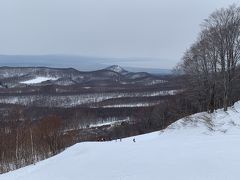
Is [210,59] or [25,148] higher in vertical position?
[210,59]

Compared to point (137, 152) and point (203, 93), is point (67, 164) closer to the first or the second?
point (137, 152)

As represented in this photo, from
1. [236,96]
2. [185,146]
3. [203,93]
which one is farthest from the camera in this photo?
[236,96]

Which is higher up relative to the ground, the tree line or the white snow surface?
the tree line

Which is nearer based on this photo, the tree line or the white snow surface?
the white snow surface

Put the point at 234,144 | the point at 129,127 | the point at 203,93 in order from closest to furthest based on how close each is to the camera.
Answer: the point at 234,144 → the point at 203,93 → the point at 129,127

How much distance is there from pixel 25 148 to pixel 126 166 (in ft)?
175

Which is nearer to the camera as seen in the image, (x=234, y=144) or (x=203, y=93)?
(x=234, y=144)

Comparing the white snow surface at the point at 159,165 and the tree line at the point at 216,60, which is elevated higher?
the tree line at the point at 216,60

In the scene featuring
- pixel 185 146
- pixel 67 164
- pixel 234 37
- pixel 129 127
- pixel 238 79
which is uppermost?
pixel 234 37

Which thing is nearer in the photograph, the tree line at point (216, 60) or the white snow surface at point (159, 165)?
the white snow surface at point (159, 165)

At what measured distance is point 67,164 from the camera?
29922 mm

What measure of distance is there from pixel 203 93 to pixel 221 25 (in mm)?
11175

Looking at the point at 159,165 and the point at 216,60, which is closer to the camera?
the point at 159,165

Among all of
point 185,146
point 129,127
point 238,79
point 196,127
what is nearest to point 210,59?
point 238,79
